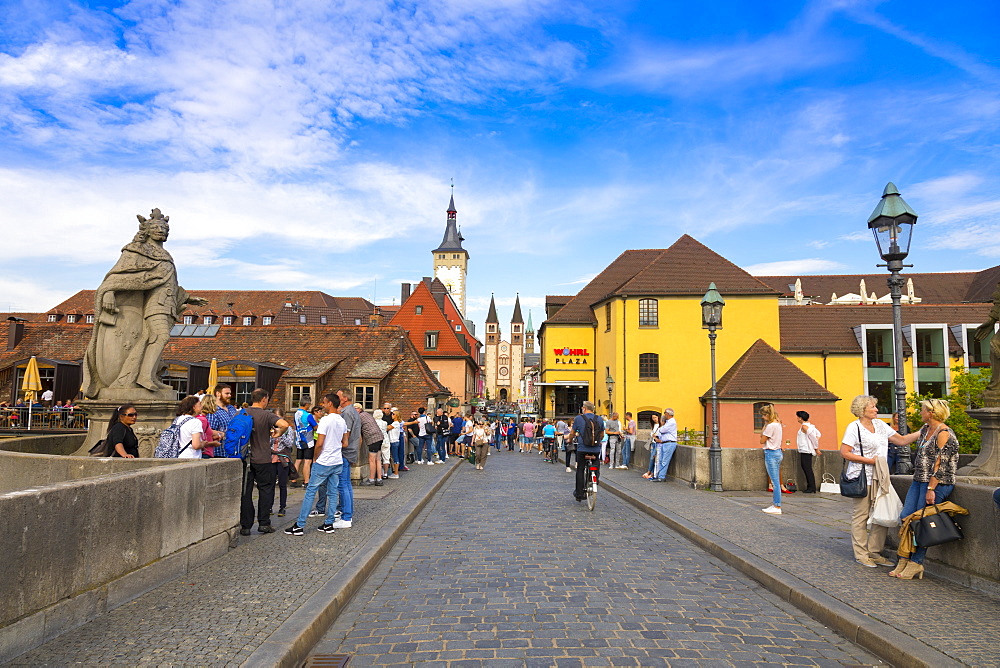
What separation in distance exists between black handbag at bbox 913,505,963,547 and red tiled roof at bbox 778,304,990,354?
35.0 m

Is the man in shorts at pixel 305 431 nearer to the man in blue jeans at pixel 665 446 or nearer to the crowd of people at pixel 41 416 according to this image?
the man in blue jeans at pixel 665 446

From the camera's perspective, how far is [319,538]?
328 inches

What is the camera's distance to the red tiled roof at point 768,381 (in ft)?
112

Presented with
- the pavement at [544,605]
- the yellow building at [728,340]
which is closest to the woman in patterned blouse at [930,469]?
the pavement at [544,605]

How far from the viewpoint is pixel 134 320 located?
9.77 m

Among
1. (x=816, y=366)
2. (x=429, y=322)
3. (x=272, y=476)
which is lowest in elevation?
(x=272, y=476)

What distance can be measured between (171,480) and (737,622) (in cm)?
491

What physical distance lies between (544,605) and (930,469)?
148 inches

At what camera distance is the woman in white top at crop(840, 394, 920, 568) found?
706 cm

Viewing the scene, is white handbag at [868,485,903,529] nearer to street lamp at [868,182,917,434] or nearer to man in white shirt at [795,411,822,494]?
street lamp at [868,182,917,434]

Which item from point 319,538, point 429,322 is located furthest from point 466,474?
point 429,322

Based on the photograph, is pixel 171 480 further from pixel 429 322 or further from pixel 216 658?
pixel 429 322

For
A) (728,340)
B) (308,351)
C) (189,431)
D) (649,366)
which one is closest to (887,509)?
(189,431)

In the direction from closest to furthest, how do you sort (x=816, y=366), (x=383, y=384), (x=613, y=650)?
(x=613, y=650) → (x=383, y=384) → (x=816, y=366)
